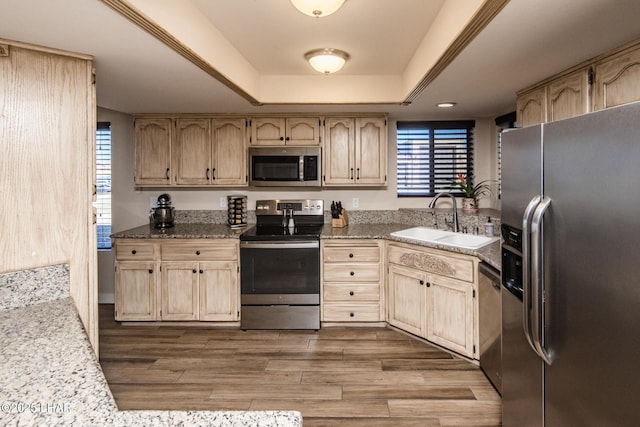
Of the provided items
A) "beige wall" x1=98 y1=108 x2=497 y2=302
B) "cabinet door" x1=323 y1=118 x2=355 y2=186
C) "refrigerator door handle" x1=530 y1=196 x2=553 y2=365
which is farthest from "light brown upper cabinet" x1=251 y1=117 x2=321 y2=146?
"refrigerator door handle" x1=530 y1=196 x2=553 y2=365

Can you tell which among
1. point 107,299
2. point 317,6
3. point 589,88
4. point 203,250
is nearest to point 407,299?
point 203,250

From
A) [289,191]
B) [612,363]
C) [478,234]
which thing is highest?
[289,191]

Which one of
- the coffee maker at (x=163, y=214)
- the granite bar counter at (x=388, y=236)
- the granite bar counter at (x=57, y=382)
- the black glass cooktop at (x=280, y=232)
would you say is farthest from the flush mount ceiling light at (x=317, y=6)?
the coffee maker at (x=163, y=214)

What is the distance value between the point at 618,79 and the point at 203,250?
3171 millimetres

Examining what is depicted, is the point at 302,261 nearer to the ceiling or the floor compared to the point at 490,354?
nearer to the ceiling

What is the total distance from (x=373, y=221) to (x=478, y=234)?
114 centimetres

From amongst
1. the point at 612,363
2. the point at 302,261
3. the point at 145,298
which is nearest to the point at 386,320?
the point at 302,261

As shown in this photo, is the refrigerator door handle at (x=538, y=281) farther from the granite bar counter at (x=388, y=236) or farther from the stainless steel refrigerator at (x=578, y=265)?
the granite bar counter at (x=388, y=236)

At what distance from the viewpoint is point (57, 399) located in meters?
0.91

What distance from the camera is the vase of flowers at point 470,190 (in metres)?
3.80

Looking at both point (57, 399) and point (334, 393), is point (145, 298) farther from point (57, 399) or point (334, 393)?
point (57, 399)

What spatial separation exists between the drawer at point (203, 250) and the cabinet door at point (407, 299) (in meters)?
1.46

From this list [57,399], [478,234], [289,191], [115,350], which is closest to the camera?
[57,399]

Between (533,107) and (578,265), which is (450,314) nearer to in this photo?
(533,107)
